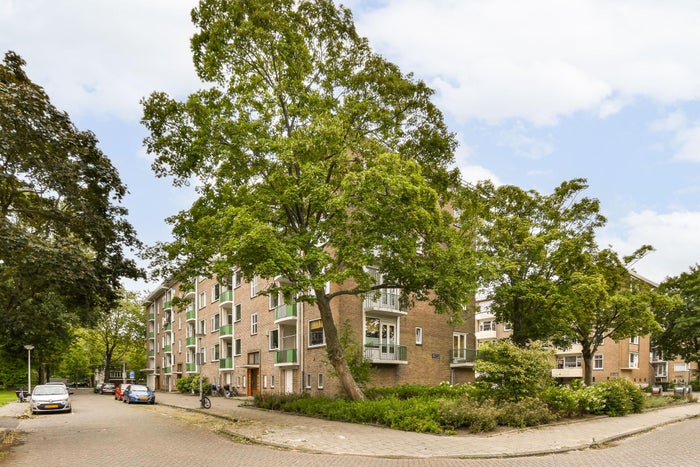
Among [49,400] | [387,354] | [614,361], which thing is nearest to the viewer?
[49,400]

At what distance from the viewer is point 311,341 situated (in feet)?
100

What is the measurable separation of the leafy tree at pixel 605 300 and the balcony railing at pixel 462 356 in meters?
5.77

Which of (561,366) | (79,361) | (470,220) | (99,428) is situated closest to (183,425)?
(99,428)

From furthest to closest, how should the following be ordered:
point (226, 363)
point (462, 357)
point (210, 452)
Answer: point (226, 363)
point (462, 357)
point (210, 452)

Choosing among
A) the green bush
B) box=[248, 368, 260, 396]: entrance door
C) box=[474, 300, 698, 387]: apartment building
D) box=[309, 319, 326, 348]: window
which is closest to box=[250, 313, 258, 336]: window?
box=[248, 368, 260, 396]: entrance door

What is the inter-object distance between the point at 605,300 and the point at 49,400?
94.5 ft

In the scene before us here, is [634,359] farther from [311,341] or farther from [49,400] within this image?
[49,400]

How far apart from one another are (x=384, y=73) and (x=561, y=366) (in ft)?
161

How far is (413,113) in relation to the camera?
22.9 meters

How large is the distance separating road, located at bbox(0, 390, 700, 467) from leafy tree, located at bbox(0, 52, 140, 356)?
4373mm

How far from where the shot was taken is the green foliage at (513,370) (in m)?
18.1

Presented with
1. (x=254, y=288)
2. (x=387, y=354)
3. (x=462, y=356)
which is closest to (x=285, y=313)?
(x=387, y=354)

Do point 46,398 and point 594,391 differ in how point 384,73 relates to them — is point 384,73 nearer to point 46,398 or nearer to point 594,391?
point 594,391

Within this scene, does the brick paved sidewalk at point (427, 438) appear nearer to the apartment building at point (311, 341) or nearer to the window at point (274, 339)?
the apartment building at point (311, 341)
